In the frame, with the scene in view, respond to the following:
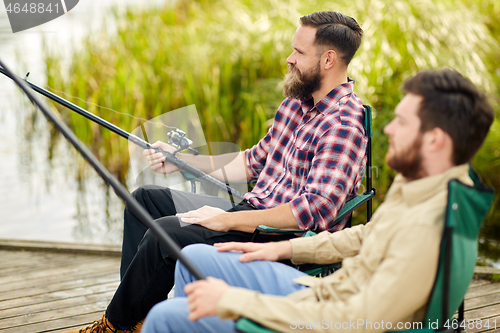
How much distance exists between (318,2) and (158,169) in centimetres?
399

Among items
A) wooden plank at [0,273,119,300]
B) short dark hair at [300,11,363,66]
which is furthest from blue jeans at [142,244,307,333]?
wooden plank at [0,273,119,300]

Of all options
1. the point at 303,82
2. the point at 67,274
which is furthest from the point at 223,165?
the point at 67,274

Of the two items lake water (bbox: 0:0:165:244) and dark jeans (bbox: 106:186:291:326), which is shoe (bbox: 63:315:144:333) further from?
lake water (bbox: 0:0:165:244)

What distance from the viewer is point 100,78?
5.86 metres

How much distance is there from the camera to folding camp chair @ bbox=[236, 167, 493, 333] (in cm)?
109

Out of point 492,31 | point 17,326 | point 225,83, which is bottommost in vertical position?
point 17,326

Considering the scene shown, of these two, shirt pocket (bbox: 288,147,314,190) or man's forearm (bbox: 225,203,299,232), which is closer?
man's forearm (bbox: 225,203,299,232)

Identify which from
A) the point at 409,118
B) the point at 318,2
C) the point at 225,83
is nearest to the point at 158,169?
the point at 409,118

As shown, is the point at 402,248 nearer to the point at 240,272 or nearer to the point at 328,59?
the point at 240,272

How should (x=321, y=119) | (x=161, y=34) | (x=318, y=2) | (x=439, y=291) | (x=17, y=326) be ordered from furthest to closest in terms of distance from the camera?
(x=161, y=34)
(x=318, y=2)
(x=17, y=326)
(x=321, y=119)
(x=439, y=291)

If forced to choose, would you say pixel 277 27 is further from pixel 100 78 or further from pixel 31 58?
pixel 31 58

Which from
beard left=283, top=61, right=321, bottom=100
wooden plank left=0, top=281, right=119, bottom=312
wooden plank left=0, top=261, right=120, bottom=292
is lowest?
wooden plank left=0, top=281, right=119, bottom=312

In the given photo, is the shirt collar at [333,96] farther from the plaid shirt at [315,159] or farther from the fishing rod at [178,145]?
the fishing rod at [178,145]

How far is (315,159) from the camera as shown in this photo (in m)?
1.89
